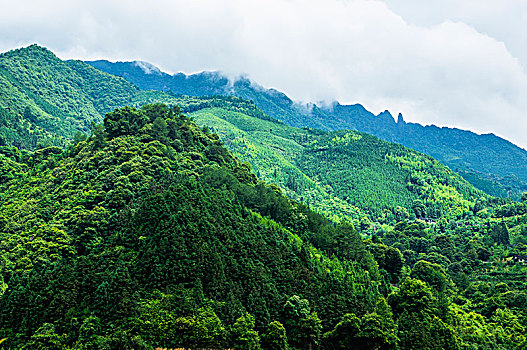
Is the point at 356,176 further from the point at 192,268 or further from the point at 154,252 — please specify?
the point at 154,252

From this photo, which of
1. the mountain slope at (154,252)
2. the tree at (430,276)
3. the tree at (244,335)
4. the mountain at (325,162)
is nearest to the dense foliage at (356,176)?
the mountain at (325,162)

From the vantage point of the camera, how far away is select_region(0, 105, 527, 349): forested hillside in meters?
35.3

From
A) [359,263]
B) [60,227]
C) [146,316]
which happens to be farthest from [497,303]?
[60,227]

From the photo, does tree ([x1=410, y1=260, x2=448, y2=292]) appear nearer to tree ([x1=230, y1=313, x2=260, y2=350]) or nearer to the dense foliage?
tree ([x1=230, y1=313, x2=260, y2=350])

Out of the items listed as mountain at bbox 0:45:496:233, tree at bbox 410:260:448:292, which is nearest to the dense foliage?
mountain at bbox 0:45:496:233

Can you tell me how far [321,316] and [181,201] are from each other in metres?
18.3

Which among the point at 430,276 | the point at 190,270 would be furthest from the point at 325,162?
the point at 190,270

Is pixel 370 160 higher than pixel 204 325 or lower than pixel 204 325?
higher

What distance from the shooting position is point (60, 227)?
46.4m

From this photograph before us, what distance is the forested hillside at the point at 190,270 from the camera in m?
35.3

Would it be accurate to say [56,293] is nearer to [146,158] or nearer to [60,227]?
[60,227]

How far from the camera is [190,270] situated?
128 feet

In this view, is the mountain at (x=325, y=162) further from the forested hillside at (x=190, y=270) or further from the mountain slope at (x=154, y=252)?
the mountain slope at (x=154, y=252)

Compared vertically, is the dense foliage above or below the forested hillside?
above
